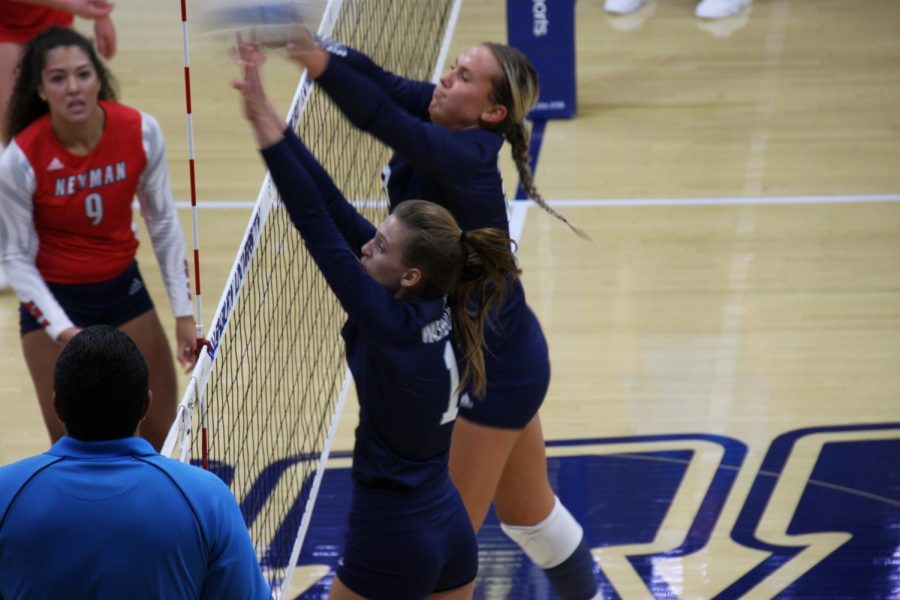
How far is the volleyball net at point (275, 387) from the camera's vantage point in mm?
3555

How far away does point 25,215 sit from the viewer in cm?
431

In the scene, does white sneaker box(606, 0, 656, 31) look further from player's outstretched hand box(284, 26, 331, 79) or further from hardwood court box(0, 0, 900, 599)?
player's outstretched hand box(284, 26, 331, 79)

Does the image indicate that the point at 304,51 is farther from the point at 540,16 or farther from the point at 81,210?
the point at 540,16

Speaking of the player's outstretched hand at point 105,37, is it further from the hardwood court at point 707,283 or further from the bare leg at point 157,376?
the bare leg at point 157,376

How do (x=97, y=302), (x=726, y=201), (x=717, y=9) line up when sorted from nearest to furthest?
(x=97, y=302) < (x=726, y=201) < (x=717, y=9)

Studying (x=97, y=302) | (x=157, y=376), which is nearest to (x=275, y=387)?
(x=157, y=376)

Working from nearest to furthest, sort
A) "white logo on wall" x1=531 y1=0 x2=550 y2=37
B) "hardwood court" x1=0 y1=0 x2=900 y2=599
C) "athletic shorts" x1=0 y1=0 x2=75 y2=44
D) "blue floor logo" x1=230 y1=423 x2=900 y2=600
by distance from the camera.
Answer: "blue floor logo" x1=230 y1=423 x2=900 y2=600 → "hardwood court" x1=0 y1=0 x2=900 y2=599 → "athletic shorts" x1=0 y1=0 x2=75 y2=44 → "white logo on wall" x1=531 y1=0 x2=550 y2=37

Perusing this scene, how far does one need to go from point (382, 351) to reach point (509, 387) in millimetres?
761

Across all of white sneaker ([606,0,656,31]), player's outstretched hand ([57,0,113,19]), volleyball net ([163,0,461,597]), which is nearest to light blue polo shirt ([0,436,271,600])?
volleyball net ([163,0,461,597])

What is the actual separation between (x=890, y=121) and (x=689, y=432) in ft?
12.6

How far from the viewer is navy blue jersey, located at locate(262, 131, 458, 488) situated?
3.03m

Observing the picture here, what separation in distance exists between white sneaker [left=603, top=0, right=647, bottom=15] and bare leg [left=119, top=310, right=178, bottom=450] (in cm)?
702

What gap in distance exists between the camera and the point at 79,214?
172 inches

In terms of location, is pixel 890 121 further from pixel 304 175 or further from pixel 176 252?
pixel 304 175
